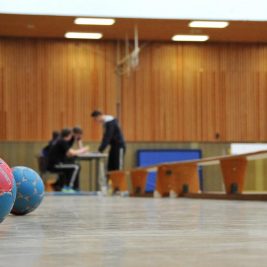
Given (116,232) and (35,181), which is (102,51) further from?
(116,232)

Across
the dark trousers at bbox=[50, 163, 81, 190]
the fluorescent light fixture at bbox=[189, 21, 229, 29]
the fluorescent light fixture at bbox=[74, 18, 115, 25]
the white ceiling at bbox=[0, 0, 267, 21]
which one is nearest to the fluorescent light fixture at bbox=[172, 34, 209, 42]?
the fluorescent light fixture at bbox=[189, 21, 229, 29]

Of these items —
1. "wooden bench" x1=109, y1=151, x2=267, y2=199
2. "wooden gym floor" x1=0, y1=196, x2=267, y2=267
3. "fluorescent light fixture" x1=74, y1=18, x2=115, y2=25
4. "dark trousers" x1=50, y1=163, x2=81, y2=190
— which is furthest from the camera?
"fluorescent light fixture" x1=74, y1=18, x2=115, y2=25

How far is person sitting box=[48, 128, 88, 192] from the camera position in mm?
14078

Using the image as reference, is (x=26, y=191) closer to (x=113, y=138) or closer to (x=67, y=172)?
(x=113, y=138)

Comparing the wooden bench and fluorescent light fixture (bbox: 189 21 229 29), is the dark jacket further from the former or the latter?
fluorescent light fixture (bbox: 189 21 229 29)

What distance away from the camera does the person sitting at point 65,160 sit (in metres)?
14.1

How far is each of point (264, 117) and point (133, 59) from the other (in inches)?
172

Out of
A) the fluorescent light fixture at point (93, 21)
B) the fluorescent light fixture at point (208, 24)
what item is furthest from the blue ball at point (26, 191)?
the fluorescent light fixture at point (208, 24)

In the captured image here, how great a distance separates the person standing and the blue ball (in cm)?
1021

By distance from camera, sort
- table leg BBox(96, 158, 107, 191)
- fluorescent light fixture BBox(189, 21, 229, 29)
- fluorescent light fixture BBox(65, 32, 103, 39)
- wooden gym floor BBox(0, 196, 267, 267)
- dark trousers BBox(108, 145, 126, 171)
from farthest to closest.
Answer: fluorescent light fixture BBox(65, 32, 103, 39) < fluorescent light fixture BBox(189, 21, 229, 29) < table leg BBox(96, 158, 107, 191) < dark trousers BBox(108, 145, 126, 171) < wooden gym floor BBox(0, 196, 267, 267)

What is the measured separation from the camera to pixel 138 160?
1811 centimetres

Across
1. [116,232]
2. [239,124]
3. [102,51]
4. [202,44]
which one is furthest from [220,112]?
[116,232]

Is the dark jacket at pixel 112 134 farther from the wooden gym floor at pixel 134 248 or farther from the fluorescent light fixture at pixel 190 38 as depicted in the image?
the wooden gym floor at pixel 134 248

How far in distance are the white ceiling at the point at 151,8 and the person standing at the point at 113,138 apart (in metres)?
2.96
